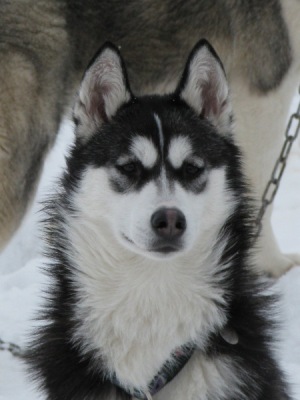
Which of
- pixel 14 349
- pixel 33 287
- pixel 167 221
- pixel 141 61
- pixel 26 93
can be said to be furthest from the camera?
pixel 33 287

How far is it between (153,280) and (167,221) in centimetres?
31

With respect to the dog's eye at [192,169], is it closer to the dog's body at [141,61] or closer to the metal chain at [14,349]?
the dog's body at [141,61]

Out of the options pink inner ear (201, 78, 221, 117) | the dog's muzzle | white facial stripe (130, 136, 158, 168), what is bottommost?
the dog's muzzle

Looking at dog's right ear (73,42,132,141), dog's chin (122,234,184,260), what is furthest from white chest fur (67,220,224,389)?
dog's right ear (73,42,132,141)

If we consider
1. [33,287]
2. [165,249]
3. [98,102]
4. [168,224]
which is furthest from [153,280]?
[33,287]

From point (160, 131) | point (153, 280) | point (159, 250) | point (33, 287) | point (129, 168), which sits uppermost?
point (160, 131)

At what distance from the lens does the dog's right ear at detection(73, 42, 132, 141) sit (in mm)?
3161

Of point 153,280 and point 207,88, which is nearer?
point 153,280

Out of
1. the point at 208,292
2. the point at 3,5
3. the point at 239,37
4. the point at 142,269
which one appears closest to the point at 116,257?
the point at 142,269

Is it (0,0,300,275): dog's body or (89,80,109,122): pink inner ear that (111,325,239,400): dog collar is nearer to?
(89,80,109,122): pink inner ear

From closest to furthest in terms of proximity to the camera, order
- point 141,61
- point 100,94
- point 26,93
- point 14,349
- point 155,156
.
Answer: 1. point 155,156
2. point 100,94
3. point 26,93
4. point 14,349
5. point 141,61

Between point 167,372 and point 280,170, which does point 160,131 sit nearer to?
point 167,372

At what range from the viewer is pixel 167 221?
287 cm

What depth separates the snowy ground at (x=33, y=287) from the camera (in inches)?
164
